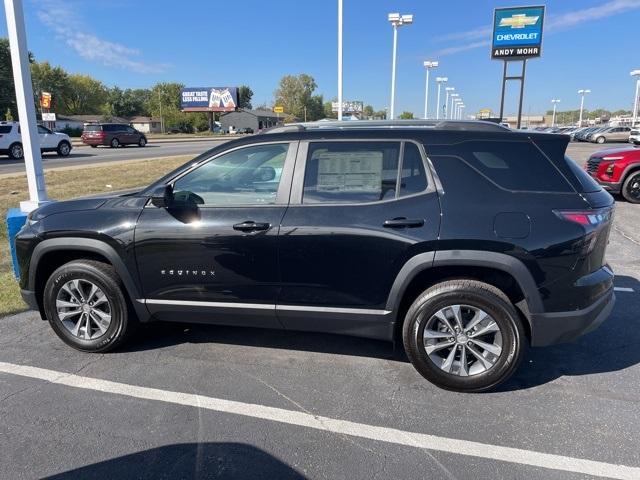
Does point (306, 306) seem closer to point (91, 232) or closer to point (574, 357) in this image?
point (91, 232)

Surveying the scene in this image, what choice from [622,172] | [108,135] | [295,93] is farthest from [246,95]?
[622,172]

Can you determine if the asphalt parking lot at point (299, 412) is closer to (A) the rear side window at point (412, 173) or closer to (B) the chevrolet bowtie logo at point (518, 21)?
(A) the rear side window at point (412, 173)

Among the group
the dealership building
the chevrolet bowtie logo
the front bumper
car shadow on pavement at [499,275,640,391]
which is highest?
the chevrolet bowtie logo

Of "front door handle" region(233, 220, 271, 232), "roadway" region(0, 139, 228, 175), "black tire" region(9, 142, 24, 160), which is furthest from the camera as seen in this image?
"black tire" region(9, 142, 24, 160)

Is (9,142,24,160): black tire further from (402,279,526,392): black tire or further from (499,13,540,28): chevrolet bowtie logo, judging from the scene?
(499,13,540,28): chevrolet bowtie logo

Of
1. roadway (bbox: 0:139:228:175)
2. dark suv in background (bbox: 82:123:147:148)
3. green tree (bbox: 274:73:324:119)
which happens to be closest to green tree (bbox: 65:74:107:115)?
green tree (bbox: 274:73:324:119)

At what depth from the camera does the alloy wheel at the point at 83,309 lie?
12.8ft

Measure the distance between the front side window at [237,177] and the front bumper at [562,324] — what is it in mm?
2053

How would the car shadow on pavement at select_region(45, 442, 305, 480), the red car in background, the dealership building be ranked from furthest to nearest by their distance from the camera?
the dealership building
the red car in background
the car shadow on pavement at select_region(45, 442, 305, 480)

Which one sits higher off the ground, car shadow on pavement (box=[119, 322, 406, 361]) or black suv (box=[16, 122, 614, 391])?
black suv (box=[16, 122, 614, 391])

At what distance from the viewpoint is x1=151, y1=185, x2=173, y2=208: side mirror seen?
354 cm

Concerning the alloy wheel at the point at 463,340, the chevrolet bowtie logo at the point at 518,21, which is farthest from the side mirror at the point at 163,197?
the chevrolet bowtie logo at the point at 518,21

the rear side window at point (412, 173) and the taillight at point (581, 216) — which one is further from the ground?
the rear side window at point (412, 173)

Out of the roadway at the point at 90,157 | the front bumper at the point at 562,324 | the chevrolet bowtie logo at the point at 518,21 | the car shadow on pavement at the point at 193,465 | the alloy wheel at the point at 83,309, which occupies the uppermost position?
the chevrolet bowtie logo at the point at 518,21
